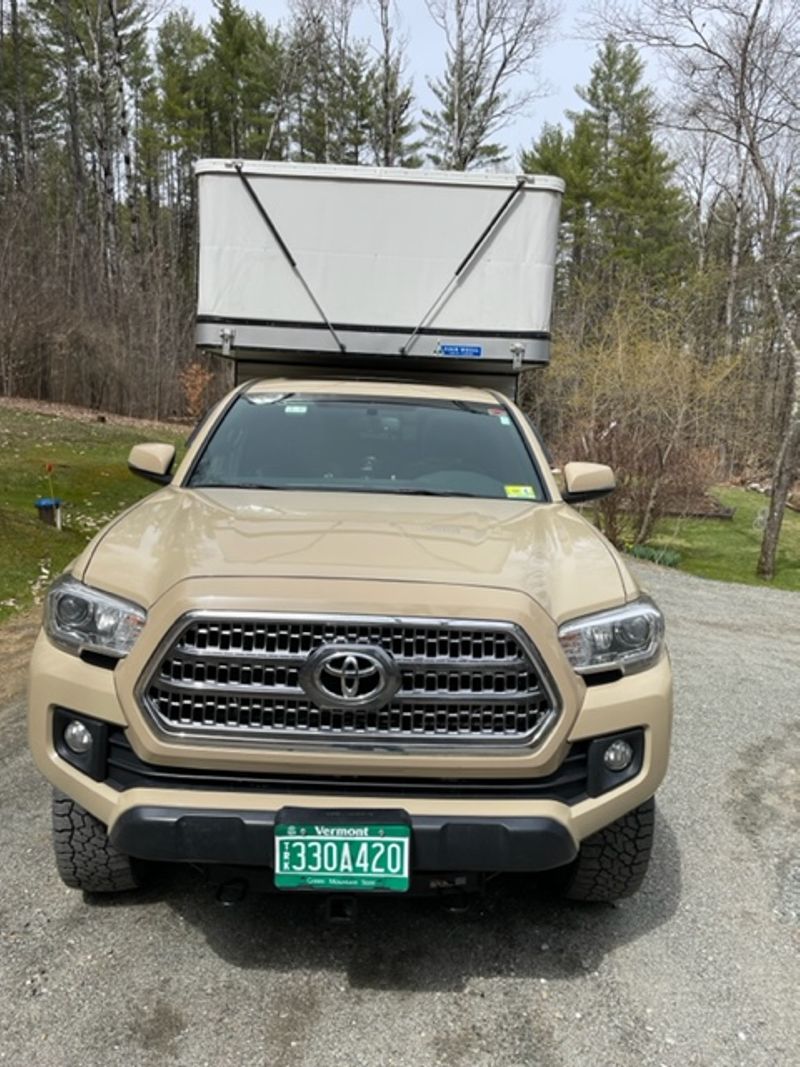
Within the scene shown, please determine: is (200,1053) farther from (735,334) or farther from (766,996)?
(735,334)

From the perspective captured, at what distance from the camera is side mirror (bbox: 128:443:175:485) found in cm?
414

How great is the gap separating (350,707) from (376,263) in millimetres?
4138

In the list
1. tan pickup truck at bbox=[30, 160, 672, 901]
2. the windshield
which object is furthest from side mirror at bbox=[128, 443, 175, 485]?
tan pickup truck at bbox=[30, 160, 672, 901]

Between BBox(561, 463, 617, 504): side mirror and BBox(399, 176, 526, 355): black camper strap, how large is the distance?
206 cm

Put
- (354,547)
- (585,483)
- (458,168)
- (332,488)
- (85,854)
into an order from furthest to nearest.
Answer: (458,168)
(585,483)
(332,488)
(85,854)
(354,547)

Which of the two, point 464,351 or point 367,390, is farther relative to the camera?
point 464,351

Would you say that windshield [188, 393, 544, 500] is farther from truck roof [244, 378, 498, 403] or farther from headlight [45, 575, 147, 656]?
headlight [45, 575, 147, 656]

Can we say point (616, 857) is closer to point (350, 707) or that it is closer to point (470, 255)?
point (350, 707)

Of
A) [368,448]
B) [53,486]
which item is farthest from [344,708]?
[53,486]

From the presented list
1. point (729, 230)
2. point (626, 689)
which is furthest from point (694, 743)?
point (729, 230)

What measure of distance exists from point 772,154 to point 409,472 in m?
14.5

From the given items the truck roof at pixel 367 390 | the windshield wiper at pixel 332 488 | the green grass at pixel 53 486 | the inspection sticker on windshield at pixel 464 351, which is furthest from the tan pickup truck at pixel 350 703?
the green grass at pixel 53 486

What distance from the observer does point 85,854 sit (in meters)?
2.88

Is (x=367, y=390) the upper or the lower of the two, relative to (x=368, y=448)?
upper
